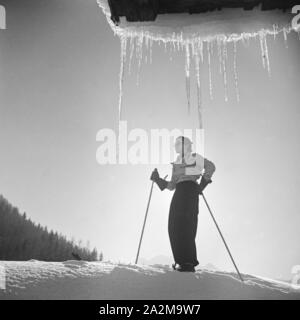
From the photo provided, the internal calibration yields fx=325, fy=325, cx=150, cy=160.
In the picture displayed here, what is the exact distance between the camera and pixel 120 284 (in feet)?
13.7

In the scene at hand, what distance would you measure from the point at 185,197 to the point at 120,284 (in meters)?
1.75

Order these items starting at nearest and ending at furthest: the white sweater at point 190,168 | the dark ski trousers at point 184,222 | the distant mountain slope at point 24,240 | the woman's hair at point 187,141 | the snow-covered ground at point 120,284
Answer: the snow-covered ground at point 120,284 → the dark ski trousers at point 184,222 → the white sweater at point 190,168 → the woman's hair at point 187,141 → the distant mountain slope at point 24,240

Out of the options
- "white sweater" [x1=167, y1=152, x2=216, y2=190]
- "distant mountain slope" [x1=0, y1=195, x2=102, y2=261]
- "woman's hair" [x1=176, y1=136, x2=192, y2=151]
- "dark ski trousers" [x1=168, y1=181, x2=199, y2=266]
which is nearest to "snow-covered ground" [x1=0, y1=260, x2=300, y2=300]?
"dark ski trousers" [x1=168, y1=181, x2=199, y2=266]

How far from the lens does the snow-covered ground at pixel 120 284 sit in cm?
391

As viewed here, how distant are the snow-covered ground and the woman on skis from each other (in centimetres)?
34

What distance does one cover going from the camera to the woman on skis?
16.4ft

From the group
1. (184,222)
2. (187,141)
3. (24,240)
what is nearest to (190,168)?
(187,141)

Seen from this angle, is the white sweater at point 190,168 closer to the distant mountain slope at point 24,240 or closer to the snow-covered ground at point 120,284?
the snow-covered ground at point 120,284

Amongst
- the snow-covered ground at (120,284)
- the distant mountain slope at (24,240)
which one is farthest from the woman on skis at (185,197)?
the distant mountain slope at (24,240)
